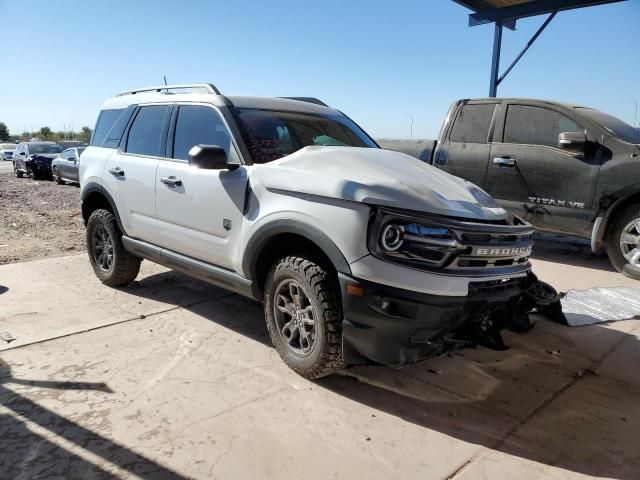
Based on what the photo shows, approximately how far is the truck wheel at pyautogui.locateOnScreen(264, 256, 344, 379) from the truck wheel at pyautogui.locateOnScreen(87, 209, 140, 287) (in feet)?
7.28

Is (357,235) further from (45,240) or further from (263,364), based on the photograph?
(45,240)

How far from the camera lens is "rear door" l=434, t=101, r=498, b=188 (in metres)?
6.84

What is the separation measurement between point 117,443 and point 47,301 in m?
2.73

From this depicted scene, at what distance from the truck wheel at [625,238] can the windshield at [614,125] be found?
3.00 ft

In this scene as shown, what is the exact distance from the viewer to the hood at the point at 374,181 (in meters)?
2.74

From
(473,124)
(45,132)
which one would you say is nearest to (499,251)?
(473,124)

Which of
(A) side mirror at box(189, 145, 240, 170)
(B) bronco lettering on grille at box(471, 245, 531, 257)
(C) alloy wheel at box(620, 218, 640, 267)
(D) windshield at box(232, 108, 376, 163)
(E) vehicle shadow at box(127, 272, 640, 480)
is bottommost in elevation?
(E) vehicle shadow at box(127, 272, 640, 480)

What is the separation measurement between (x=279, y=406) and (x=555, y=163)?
4869 millimetres

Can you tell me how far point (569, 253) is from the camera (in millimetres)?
7215

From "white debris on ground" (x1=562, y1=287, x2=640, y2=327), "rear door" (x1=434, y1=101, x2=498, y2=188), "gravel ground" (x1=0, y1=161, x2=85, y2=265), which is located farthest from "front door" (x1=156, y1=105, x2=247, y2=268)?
"rear door" (x1=434, y1=101, x2=498, y2=188)

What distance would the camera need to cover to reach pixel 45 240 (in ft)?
25.7

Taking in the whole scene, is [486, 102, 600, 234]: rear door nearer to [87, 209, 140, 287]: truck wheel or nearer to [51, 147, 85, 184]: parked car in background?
[87, 209, 140, 287]: truck wheel

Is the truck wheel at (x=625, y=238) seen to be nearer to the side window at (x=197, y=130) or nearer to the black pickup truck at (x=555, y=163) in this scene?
the black pickup truck at (x=555, y=163)

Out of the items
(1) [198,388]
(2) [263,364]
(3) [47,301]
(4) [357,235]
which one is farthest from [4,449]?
(3) [47,301]
